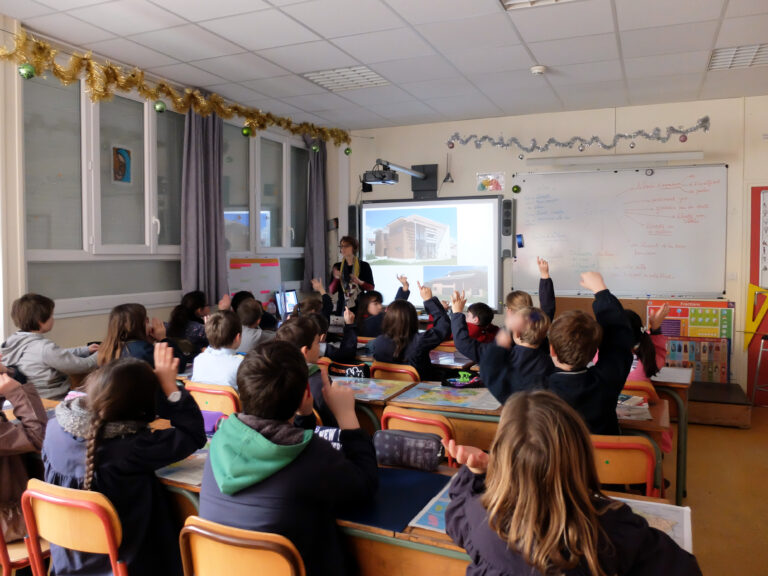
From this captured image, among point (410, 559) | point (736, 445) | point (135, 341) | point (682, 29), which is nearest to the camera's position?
point (410, 559)

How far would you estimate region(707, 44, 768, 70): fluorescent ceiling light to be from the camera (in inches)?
175

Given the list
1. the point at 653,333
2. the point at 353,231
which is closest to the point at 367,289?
the point at 353,231

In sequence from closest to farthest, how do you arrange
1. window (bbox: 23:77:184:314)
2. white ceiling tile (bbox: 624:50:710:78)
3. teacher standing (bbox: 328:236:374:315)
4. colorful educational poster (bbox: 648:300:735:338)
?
window (bbox: 23:77:184:314), white ceiling tile (bbox: 624:50:710:78), colorful educational poster (bbox: 648:300:735:338), teacher standing (bbox: 328:236:374:315)

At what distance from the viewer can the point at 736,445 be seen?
464 cm

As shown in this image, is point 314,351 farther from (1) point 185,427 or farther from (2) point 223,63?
(2) point 223,63

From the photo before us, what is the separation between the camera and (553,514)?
46.5 inches

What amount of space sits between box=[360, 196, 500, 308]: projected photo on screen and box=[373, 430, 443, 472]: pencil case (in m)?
4.83

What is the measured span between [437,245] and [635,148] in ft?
7.54

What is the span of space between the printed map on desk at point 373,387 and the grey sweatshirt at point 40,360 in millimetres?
1454

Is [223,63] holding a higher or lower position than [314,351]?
higher

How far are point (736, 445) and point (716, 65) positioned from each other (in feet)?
9.70

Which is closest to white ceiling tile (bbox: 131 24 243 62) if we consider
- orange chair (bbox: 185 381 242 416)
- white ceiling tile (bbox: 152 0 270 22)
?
white ceiling tile (bbox: 152 0 270 22)

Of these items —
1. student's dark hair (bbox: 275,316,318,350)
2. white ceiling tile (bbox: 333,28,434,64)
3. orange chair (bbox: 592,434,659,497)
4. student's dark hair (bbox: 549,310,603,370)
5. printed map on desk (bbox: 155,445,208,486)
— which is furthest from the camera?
white ceiling tile (bbox: 333,28,434,64)

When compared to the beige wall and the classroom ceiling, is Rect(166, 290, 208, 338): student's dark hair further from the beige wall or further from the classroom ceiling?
the beige wall
